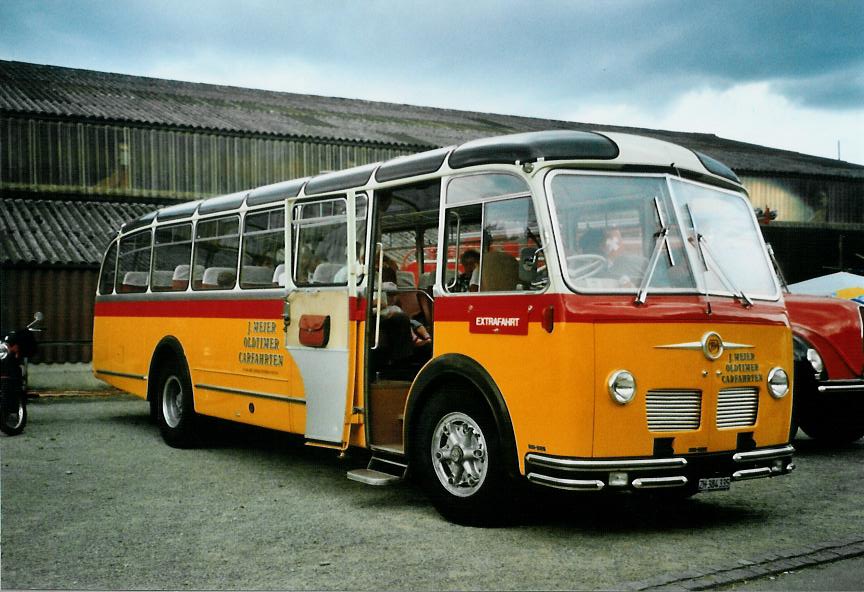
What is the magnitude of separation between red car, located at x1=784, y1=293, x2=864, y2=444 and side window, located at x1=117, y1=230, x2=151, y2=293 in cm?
800

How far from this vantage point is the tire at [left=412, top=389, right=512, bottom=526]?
704cm

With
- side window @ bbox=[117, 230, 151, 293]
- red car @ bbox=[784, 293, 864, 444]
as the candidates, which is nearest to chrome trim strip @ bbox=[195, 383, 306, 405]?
side window @ bbox=[117, 230, 151, 293]

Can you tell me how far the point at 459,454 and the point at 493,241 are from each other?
1.59m

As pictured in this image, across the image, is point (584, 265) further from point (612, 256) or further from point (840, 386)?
point (840, 386)

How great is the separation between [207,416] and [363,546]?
221 inches

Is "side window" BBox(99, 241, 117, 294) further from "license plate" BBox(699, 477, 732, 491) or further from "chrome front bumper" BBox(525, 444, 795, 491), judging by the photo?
"license plate" BBox(699, 477, 732, 491)

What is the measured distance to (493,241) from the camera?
7.26 meters

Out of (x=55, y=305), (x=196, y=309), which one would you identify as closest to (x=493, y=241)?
(x=196, y=309)

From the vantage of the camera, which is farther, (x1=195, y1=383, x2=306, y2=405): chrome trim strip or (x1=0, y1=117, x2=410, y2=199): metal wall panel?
(x1=0, y1=117, x2=410, y2=199): metal wall panel

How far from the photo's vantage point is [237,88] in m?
35.7

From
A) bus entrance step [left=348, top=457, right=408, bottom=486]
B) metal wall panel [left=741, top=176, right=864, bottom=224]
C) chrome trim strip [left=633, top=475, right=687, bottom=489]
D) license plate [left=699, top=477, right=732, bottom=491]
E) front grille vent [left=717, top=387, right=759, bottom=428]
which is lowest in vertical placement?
bus entrance step [left=348, top=457, right=408, bottom=486]

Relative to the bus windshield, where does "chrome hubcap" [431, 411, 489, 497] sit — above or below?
below

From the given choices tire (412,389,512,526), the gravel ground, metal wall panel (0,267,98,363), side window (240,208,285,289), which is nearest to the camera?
the gravel ground

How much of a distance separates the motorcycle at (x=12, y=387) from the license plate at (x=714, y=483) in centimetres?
901
